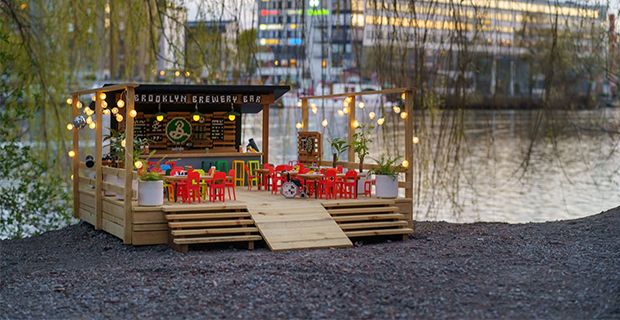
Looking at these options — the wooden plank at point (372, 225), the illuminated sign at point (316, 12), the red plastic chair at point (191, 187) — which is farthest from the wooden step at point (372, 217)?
the illuminated sign at point (316, 12)

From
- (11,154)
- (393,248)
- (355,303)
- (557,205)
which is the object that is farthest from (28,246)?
(557,205)

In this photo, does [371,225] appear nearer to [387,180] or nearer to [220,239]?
[387,180]

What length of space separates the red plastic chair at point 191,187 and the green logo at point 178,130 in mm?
3787

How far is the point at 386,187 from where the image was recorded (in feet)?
35.5

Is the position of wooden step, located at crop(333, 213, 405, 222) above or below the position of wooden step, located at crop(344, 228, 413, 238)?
above

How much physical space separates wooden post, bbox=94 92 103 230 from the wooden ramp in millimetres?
2519

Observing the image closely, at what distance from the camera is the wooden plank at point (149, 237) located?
9.50 meters

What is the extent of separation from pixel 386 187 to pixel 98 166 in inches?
184

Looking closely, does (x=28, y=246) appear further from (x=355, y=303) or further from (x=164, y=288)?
(x=355, y=303)

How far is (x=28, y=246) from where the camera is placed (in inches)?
447

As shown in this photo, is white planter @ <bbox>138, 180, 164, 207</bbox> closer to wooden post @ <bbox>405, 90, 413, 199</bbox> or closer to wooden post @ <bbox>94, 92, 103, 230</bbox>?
wooden post @ <bbox>94, 92, 103, 230</bbox>

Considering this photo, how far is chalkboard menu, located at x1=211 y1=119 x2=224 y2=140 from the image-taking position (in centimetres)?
1431

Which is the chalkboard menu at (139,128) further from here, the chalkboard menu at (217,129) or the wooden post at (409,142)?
the wooden post at (409,142)

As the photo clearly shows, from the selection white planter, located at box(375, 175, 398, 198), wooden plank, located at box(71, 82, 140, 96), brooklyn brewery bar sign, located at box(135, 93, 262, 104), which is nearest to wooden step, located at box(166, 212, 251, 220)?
wooden plank, located at box(71, 82, 140, 96)
